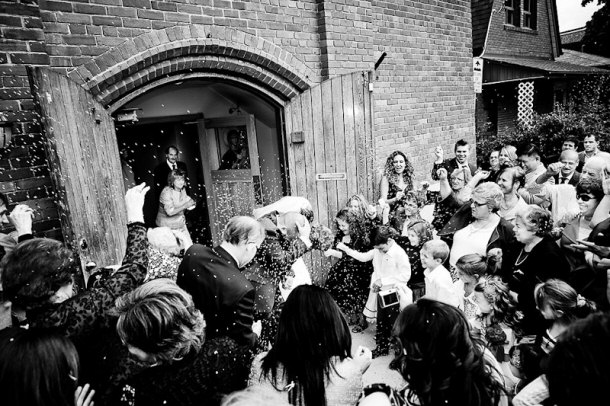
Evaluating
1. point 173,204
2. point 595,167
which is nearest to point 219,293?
point 173,204

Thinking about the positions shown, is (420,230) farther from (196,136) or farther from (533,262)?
(196,136)

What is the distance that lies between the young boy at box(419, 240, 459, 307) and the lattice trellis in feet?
42.6

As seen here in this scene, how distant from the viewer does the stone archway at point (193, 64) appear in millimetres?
3709

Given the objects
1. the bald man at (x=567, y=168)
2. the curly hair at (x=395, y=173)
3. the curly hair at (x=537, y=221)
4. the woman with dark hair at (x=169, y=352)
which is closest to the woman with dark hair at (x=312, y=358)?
the woman with dark hair at (x=169, y=352)

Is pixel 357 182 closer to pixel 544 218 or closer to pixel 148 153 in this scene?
pixel 544 218

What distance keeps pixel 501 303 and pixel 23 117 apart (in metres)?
4.15

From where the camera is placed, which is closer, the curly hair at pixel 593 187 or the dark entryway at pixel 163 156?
the curly hair at pixel 593 187

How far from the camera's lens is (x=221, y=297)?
2.39 meters

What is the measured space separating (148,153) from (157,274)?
5173 mm

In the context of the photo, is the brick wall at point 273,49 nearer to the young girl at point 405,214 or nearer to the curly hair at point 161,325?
the young girl at point 405,214

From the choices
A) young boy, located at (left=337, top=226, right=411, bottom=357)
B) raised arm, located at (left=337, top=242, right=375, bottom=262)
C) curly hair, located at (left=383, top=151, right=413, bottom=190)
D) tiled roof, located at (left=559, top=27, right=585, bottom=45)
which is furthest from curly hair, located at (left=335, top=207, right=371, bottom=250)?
tiled roof, located at (left=559, top=27, right=585, bottom=45)

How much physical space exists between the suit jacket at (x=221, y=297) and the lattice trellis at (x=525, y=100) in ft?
48.2

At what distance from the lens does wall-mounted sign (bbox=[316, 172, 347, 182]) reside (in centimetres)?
524

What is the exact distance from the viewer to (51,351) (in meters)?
1.56
